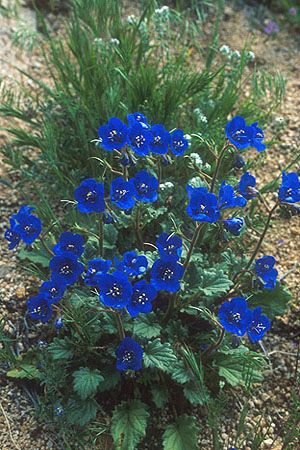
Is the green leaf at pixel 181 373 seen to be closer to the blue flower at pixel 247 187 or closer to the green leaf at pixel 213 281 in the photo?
the green leaf at pixel 213 281

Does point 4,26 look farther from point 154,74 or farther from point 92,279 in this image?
point 92,279

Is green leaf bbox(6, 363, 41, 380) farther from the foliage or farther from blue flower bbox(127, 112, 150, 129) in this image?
blue flower bbox(127, 112, 150, 129)

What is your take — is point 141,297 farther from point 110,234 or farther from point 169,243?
point 110,234

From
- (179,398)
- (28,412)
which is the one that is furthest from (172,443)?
(28,412)

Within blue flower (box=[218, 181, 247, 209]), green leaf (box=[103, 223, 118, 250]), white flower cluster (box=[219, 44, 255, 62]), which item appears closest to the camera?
blue flower (box=[218, 181, 247, 209])

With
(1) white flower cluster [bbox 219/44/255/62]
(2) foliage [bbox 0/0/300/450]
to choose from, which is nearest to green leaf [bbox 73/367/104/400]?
(2) foliage [bbox 0/0/300/450]

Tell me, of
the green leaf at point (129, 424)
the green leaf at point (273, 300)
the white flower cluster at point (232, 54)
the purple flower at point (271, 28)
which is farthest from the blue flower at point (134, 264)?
the purple flower at point (271, 28)
